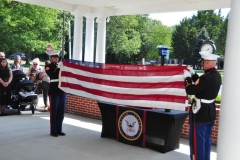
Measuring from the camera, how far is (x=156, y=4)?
8469 mm

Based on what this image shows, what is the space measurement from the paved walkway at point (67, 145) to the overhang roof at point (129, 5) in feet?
11.0

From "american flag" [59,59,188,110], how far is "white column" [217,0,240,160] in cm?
191

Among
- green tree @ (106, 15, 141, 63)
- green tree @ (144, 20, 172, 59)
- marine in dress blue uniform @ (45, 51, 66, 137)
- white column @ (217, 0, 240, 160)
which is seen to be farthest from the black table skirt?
green tree @ (144, 20, 172, 59)

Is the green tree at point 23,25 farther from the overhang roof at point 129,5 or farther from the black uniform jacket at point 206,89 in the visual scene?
the black uniform jacket at point 206,89

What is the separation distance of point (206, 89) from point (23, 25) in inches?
811

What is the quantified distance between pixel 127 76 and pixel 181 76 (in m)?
1.14

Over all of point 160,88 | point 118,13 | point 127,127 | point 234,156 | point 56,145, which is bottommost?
point 56,145

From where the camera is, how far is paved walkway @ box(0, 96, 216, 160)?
527 cm

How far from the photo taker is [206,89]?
14.0 feet

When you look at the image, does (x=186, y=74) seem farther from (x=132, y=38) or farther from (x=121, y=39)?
(x=132, y=38)

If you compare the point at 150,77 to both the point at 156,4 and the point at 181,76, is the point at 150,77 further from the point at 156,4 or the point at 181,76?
the point at 156,4

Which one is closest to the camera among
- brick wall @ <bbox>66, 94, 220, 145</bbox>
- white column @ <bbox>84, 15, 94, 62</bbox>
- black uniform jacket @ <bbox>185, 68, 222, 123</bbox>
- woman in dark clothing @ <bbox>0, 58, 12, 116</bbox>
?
black uniform jacket @ <bbox>185, 68, 222, 123</bbox>

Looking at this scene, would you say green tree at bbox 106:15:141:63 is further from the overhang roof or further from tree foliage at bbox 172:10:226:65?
the overhang roof

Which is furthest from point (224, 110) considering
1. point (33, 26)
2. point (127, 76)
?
point (33, 26)
